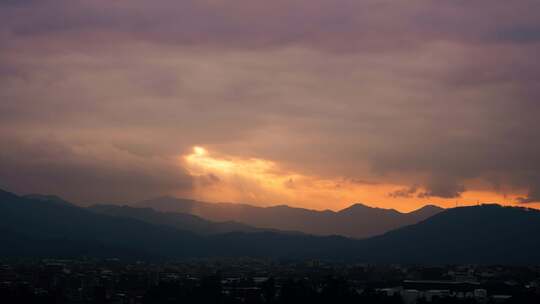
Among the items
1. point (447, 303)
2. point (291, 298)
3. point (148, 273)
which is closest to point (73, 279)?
point (148, 273)

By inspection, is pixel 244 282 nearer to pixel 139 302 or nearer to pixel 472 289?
pixel 139 302

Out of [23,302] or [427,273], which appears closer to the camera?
[23,302]

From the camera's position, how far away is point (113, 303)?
8944 cm

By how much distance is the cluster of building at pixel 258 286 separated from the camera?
8575cm

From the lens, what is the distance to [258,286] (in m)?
102

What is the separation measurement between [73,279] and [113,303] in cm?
3021

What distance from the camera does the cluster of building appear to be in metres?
85.8

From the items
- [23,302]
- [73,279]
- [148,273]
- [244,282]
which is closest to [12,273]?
[73,279]

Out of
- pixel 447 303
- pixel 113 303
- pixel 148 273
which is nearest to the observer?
pixel 447 303

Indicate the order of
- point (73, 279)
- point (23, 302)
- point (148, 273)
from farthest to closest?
1. point (148, 273)
2. point (73, 279)
3. point (23, 302)

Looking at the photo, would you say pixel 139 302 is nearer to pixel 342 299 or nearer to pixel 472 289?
pixel 342 299

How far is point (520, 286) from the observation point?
359 feet

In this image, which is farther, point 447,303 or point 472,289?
point 472,289

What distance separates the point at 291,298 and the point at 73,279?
4552 cm
